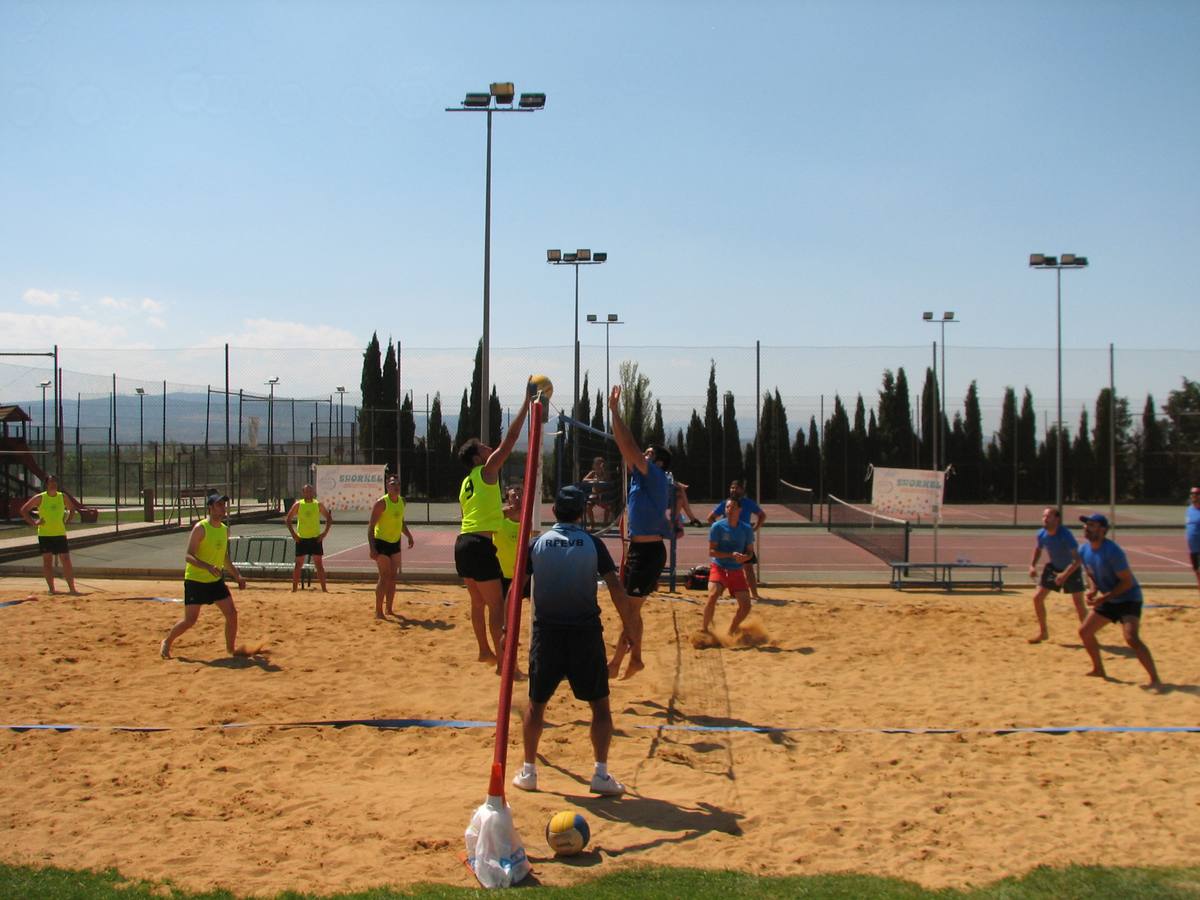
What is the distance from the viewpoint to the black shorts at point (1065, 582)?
977cm

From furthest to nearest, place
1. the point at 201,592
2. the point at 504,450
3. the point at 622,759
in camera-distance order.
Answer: the point at 201,592 → the point at 504,450 → the point at 622,759

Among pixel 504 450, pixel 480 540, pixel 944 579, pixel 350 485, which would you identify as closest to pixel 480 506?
pixel 480 540

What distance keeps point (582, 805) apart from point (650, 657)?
394cm

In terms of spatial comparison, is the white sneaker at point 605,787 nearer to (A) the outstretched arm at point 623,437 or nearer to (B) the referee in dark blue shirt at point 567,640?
(B) the referee in dark blue shirt at point 567,640

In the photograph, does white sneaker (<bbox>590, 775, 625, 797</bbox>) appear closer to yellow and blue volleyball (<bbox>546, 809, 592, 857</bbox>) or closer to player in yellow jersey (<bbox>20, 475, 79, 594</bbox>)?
yellow and blue volleyball (<bbox>546, 809, 592, 857</bbox>)

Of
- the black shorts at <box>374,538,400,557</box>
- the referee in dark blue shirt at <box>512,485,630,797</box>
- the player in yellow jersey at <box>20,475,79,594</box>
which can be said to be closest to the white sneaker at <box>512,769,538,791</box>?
the referee in dark blue shirt at <box>512,485,630,797</box>

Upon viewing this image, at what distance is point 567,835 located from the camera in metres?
4.52

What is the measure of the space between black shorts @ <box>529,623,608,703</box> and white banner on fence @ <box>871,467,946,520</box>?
36.7 feet

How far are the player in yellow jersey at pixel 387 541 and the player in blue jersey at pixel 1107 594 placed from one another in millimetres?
7266

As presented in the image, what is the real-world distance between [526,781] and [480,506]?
8.62ft

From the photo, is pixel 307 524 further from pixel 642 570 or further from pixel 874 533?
pixel 874 533

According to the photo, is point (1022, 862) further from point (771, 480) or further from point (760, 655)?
point (771, 480)

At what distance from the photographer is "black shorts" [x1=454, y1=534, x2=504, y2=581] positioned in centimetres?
742

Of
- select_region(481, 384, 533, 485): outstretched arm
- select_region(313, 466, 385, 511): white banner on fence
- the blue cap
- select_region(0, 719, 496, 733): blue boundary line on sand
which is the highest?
select_region(481, 384, 533, 485): outstretched arm
